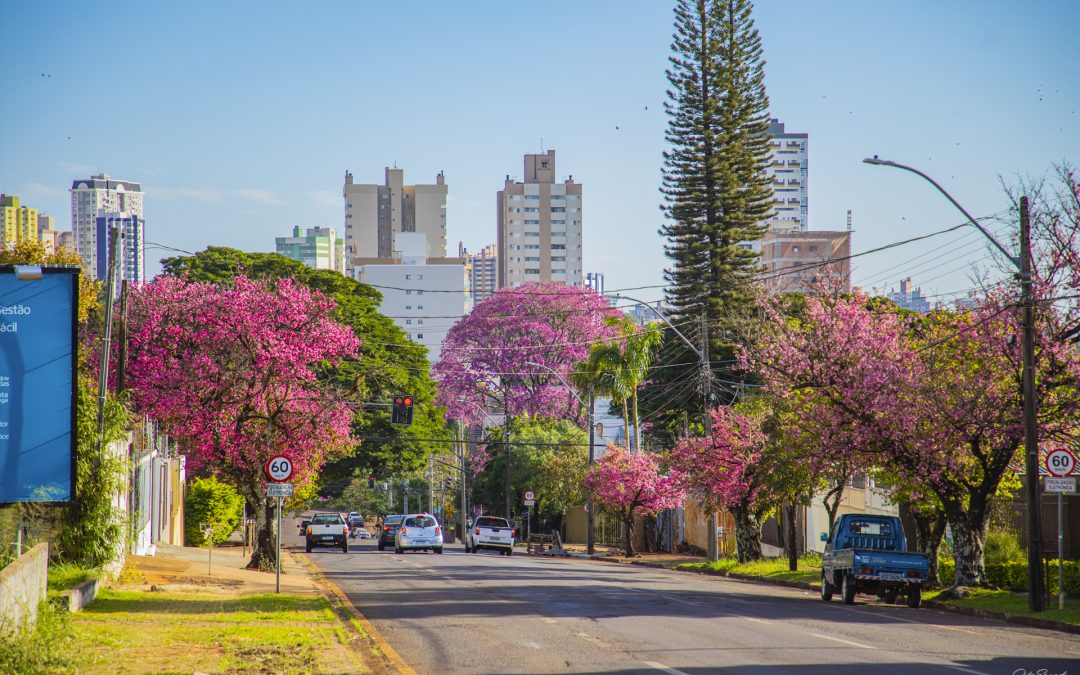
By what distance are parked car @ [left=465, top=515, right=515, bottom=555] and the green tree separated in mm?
7692

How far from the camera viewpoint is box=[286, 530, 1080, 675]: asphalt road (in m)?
13.8

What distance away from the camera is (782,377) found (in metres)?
28.1

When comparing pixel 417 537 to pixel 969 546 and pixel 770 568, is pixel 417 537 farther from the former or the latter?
pixel 969 546

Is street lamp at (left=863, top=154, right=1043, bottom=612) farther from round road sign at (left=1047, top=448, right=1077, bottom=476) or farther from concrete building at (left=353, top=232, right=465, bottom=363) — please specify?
concrete building at (left=353, top=232, right=465, bottom=363)

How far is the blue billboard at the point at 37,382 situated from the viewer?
61.1ft

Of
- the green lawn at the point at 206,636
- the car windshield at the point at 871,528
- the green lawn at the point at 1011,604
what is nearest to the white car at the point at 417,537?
the car windshield at the point at 871,528

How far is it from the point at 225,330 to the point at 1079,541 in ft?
68.3

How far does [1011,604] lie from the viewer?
23.1m

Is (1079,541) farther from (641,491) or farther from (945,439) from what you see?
(641,491)

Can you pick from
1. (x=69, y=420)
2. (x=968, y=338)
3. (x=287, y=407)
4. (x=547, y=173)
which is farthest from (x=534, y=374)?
(x=547, y=173)

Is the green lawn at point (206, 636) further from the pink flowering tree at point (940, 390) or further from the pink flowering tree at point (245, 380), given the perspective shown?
the pink flowering tree at point (940, 390)

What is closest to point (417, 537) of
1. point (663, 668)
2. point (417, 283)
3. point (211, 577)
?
point (211, 577)

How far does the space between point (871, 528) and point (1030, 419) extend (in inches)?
195

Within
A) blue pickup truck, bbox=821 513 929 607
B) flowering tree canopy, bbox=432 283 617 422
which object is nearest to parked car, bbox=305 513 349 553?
flowering tree canopy, bbox=432 283 617 422
